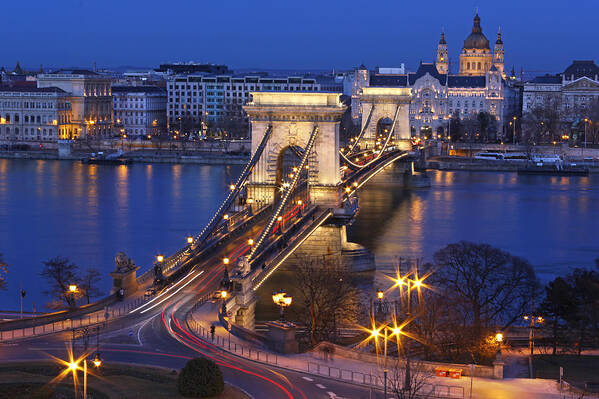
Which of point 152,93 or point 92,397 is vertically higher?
point 152,93

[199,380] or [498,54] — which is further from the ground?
[498,54]

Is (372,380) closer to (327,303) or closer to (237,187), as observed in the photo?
(327,303)

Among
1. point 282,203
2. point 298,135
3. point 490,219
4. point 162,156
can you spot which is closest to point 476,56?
point 162,156

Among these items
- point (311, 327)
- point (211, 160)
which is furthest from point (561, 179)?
point (311, 327)

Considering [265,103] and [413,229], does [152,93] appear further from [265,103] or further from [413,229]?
[265,103]

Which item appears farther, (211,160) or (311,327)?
(211,160)

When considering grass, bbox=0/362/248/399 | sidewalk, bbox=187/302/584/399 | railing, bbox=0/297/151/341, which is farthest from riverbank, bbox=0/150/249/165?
grass, bbox=0/362/248/399
